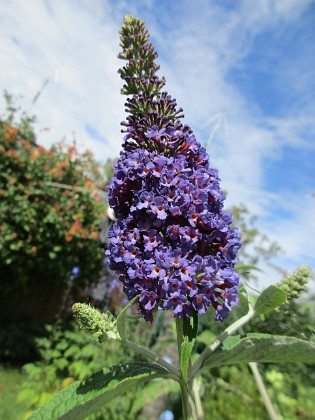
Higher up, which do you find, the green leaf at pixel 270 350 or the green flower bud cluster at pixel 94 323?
Result: the green leaf at pixel 270 350

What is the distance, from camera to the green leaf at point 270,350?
994 mm

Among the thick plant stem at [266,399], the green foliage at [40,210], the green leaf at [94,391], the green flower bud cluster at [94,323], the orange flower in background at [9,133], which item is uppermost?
the orange flower in background at [9,133]

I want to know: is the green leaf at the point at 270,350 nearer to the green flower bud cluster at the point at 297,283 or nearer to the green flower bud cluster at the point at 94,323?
the green flower bud cluster at the point at 297,283

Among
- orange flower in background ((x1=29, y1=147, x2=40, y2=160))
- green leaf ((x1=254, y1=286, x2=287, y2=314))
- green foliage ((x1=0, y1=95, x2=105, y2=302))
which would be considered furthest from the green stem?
orange flower in background ((x1=29, y1=147, x2=40, y2=160))

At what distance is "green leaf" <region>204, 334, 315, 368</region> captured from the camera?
3.26 ft

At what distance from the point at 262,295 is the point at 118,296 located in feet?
16.8

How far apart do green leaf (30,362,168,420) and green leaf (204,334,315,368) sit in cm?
23

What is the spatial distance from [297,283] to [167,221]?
1.68 ft

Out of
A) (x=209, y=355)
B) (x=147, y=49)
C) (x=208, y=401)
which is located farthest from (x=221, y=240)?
(x=208, y=401)

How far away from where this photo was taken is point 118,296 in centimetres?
593

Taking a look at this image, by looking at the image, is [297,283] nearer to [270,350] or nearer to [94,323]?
[270,350]

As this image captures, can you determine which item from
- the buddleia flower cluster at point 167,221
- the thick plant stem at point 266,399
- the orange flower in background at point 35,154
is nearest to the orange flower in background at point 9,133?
the orange flower in background at point 35,154

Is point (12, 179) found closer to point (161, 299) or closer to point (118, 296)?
point (118, 296)

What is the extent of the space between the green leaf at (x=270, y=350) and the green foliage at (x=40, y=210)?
4.69 meters
